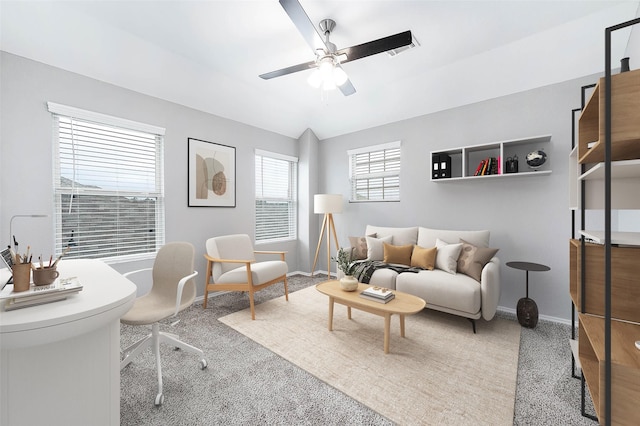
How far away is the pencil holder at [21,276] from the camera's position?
112 centimetres

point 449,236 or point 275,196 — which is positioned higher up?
point 275,196

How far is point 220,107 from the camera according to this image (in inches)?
149

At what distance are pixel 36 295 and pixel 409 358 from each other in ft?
7.82

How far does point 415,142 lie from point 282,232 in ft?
9.21

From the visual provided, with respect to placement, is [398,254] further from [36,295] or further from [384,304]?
[36,295]

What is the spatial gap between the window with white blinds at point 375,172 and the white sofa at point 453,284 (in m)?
1.07

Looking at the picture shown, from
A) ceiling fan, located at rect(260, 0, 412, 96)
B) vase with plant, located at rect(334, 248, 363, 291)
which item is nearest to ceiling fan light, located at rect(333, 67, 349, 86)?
ceiling fan, located at rect(260, 0, 412, 96)

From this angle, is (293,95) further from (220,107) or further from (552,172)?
(552,172)

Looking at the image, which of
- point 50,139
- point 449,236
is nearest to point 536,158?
point 449,236

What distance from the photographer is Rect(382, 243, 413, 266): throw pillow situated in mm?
3490

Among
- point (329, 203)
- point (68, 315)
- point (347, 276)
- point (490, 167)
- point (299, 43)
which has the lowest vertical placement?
point (347, 276)

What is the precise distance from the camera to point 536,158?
9.48 ft

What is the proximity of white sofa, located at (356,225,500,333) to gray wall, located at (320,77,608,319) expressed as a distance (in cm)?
37

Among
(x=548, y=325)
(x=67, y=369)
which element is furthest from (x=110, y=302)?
(x=548, y=325)
